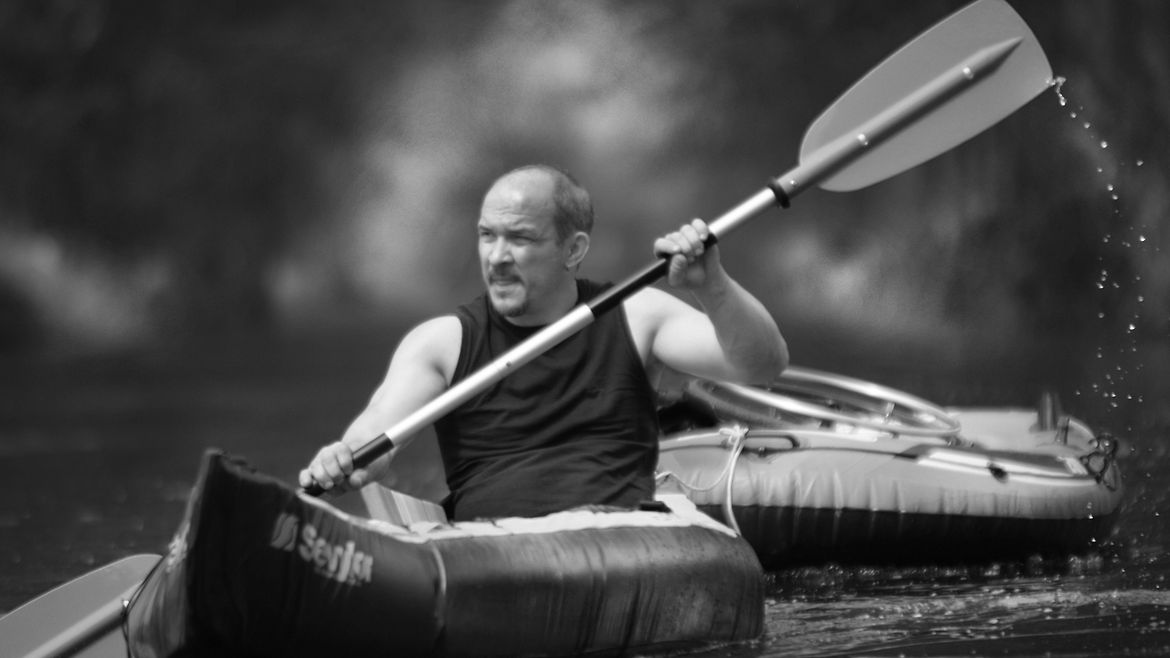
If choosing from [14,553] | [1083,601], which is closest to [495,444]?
[1083,601]

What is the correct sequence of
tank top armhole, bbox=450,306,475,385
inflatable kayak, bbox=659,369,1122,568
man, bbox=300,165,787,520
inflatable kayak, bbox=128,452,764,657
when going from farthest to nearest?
inflatable kayak, bbox=659,369,1122,568, tank top armhole, bbox=450,306,475,385, man, bbox=300,165,787,520, inflatable kayak, bbox=128,452,764,657

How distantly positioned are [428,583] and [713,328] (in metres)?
0.70

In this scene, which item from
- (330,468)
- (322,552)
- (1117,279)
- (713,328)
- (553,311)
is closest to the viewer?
(322,552)

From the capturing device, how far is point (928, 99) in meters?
2.89

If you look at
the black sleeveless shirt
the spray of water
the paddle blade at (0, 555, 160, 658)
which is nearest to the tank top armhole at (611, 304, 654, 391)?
the black sleeveless shirt

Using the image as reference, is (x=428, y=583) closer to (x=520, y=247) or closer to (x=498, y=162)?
(x=520, y=247)

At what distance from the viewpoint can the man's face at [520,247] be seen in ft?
8.75

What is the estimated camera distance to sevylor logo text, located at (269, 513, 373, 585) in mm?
2051

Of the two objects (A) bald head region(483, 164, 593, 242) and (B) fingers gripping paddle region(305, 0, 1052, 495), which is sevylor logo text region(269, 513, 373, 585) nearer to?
(A) bald head region(483, 164, 593, 242)

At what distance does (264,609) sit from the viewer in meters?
2.06

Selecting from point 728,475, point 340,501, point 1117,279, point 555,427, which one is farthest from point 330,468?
point 1117,279

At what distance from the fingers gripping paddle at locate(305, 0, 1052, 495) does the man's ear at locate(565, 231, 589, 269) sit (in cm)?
38

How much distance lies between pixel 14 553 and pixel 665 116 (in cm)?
701

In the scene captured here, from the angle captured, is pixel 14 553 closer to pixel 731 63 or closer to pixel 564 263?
pixel 564 263
